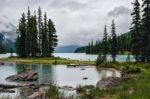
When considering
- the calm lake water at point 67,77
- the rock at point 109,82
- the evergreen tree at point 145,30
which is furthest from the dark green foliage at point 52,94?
the evergreen tree at point 145,30

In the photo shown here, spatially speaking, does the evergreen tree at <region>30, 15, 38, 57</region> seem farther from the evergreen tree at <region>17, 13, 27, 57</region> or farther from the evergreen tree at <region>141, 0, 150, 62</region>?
the evergreen tree at <region>141, 0, 150, 62</region>

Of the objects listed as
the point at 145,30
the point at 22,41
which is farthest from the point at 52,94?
the point at 22,41

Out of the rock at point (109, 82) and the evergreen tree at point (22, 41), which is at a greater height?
the evergreen tree at point (22, 41)

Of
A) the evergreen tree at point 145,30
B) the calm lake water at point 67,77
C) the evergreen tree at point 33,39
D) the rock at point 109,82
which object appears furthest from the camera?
the evergreen tree at point 33,39

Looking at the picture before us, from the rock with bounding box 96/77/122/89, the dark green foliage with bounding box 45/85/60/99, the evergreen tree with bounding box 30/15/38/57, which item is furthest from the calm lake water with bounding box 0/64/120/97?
the evergreen tree with bounding box 30/15/38/57

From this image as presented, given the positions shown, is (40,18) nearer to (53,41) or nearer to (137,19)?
(53,41)

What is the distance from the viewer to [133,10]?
267 feet

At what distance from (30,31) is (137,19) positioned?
48.9m

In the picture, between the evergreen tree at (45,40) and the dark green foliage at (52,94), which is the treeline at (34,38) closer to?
the evergreen tree at (45,40)

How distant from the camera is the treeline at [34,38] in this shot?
118 metres

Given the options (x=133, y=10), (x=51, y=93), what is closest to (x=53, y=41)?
(x=133, y=10)

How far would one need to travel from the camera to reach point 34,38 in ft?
393

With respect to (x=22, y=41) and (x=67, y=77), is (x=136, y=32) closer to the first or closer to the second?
(x=67, y=77)

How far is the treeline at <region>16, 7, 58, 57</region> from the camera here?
4633 inches
